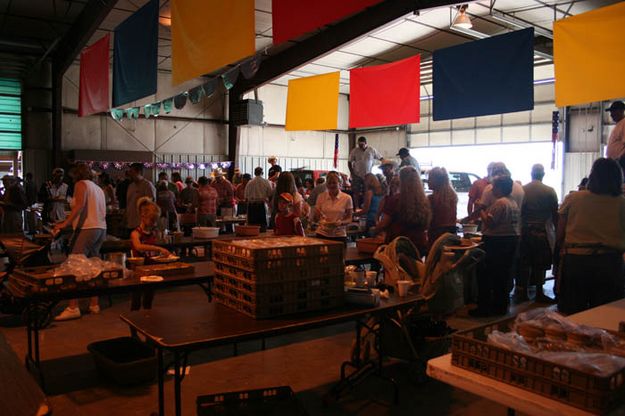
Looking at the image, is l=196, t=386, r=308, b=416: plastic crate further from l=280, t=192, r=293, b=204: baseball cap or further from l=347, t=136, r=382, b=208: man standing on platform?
l=347, t=136, r=382, b=208: man standing on platform

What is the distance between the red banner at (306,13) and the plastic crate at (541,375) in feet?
9.16

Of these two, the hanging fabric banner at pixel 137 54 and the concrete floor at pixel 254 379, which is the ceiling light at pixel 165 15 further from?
the concrete floor at pixel 254 379

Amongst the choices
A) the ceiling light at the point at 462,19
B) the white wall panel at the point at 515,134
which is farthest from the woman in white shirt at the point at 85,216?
the white wall panel at the point at 515,134

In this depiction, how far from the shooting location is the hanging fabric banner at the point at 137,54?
19.1ft

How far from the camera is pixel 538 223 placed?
240 inches

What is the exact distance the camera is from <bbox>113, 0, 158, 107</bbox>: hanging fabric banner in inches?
229

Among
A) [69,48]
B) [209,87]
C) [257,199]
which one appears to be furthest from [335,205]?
[69,48]

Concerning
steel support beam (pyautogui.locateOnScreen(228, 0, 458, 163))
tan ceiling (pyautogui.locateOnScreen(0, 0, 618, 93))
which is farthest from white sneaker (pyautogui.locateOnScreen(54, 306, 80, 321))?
tan ceiling (pyautogui.locateOnScreen(0, 0, 618, 93))

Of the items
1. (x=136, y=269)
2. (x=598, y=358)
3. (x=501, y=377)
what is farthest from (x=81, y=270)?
(x=598, y=358)

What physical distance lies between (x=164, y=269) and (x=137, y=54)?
3.47 m

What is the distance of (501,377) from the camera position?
1710mm

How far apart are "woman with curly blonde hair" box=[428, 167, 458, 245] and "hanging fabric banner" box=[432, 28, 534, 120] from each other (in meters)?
1.09

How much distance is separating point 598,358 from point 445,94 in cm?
540

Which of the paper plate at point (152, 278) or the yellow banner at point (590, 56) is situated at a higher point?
the yellow banner at point (590, 56)
